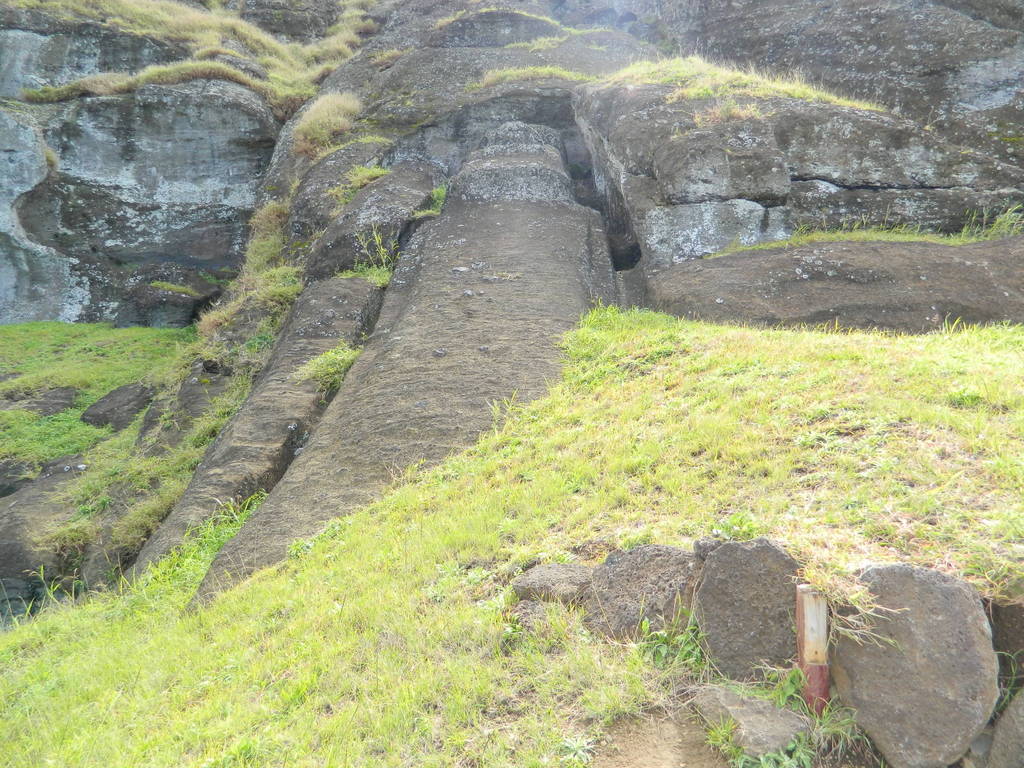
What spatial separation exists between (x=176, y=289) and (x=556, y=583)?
47.0 feet

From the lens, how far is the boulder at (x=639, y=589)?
3.48m

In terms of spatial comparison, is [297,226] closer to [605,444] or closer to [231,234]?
[231,234]

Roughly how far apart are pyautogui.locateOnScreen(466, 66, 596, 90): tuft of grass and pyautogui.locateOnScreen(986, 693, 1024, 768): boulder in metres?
15.1

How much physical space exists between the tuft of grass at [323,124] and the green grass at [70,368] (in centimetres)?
469

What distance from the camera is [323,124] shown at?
15.8 metres

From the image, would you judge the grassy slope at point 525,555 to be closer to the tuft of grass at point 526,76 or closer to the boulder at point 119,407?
the boulder at point 119,407

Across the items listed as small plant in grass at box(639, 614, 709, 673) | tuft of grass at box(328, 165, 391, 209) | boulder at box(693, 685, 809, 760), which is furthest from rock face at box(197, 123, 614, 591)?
boulder at box(693, 685, 809, 760)

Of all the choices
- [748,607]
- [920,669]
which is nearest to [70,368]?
[748,607]

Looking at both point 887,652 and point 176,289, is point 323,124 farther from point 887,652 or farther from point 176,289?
point 887,652

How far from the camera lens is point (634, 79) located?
12.9 m

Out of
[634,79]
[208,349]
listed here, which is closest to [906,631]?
[208,349]

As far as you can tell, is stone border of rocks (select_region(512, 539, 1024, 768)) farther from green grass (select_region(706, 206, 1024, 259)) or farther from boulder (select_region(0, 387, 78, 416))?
boulder (select_region(0, 387, 78, 416))

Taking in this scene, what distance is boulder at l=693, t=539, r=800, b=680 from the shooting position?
308cm

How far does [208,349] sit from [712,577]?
9.85m
